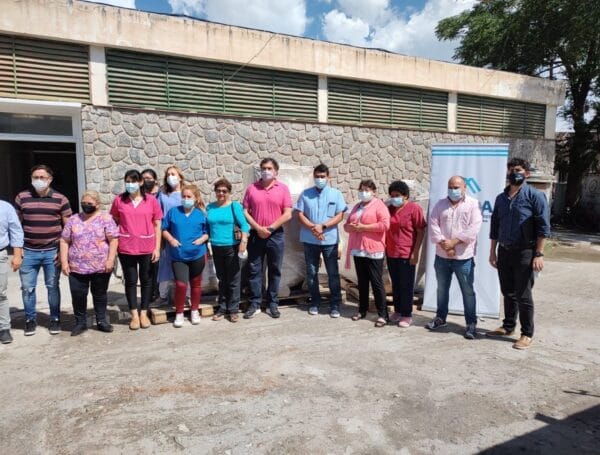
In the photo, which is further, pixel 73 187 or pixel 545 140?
pixel 545 140

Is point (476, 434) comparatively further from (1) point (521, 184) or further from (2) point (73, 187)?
(2) point (73, 187)

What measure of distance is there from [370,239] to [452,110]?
9.72 m

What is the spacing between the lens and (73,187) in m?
11.8

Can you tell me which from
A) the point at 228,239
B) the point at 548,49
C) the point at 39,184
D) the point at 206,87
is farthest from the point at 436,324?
the point at 548,49

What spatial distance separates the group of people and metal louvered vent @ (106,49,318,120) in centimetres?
404

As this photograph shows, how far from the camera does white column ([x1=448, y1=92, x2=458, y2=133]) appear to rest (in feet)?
44.3

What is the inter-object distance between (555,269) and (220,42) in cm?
875

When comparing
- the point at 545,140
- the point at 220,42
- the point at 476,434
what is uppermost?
the point at 220,42

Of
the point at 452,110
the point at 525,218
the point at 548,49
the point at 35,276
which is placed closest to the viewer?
the point at 525,218

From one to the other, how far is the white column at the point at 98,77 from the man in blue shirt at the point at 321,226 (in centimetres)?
540

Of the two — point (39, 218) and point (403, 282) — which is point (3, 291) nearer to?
point (39, 218)

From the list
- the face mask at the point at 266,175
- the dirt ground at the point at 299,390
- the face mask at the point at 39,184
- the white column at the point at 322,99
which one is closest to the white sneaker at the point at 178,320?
the dirt ground at the point at 299,390

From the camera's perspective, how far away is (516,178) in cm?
486

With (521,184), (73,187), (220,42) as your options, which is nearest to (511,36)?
(220,42)
